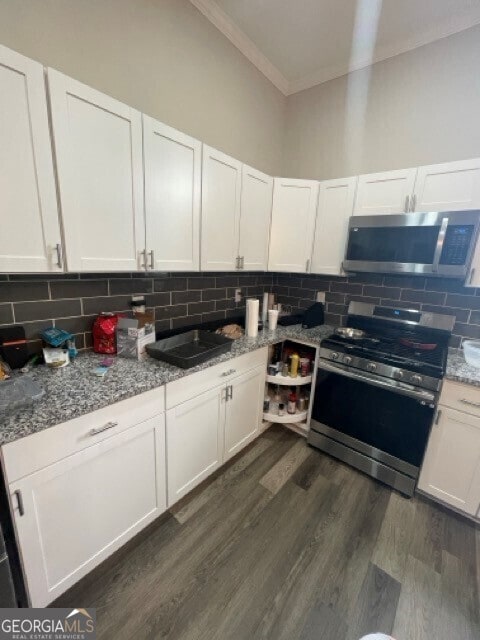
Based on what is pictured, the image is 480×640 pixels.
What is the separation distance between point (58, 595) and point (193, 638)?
1.97 ft

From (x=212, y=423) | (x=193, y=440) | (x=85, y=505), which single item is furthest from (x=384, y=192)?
(x=85, y=505)

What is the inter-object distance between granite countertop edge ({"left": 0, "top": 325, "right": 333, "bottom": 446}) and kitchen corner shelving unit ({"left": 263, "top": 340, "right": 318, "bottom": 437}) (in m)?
0.65

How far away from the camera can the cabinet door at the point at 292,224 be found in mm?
2156

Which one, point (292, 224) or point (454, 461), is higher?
point (292, 224)

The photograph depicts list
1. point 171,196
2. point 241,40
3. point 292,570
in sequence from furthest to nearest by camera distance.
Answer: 1. point 241,40
2. point 171,196
3. point 292,570

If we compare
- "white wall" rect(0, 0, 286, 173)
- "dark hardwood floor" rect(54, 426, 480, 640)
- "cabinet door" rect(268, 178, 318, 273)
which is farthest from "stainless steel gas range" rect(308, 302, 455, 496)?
"white wall" rect(0, 0, 286, 173)

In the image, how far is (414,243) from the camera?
1.70m

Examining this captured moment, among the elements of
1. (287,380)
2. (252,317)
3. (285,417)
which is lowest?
(285,417)

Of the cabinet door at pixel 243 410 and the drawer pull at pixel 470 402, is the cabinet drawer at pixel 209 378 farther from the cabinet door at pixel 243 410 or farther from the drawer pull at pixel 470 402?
the drawer pull at pixel 470 402

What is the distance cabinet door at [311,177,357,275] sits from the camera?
2.02m

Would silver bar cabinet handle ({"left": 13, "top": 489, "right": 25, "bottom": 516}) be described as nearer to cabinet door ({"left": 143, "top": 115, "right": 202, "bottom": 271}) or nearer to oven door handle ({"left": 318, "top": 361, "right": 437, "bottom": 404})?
cabinet door ({"left": 143, "top": 115, "right": 202, "bottom": 271})

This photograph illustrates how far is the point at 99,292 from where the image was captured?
1.51m

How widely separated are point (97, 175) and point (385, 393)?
2044 mm

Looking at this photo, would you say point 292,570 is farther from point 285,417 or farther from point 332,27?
point 332,27
